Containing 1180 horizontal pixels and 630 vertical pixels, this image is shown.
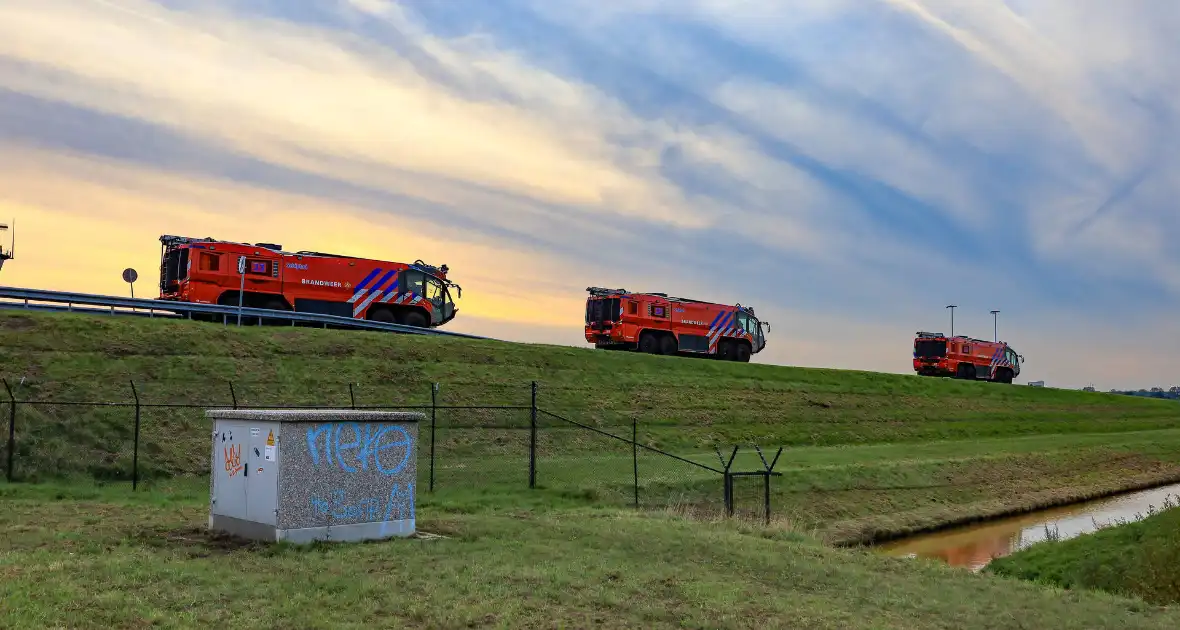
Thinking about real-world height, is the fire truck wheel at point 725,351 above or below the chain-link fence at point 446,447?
above

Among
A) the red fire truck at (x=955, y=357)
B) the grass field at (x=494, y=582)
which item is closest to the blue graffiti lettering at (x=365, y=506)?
the grass field at (x=494, y=582)

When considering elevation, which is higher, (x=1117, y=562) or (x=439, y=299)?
(x=439, y=299)

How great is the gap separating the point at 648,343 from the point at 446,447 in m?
23.5

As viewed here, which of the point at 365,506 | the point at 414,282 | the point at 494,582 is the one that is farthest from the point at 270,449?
the point at 414,282

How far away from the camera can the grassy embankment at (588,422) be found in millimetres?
22516

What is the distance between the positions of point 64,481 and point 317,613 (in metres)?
13.3

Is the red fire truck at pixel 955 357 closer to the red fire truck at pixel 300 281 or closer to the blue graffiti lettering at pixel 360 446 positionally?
the red fire truck at pixel 300 281

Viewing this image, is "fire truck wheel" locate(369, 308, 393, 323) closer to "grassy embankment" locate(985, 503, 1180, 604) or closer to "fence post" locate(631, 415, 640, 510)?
"fence post" locate(631, 415, 640, 510)

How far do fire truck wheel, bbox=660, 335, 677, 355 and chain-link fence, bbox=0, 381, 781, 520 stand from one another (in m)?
17.0

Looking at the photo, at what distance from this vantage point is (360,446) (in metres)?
13.1

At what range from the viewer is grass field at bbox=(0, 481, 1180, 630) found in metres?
8.80

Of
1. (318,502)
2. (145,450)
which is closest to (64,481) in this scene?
(145,450)

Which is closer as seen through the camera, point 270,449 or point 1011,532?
point 270,449

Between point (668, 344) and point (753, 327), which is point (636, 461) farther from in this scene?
point (753, 327)
